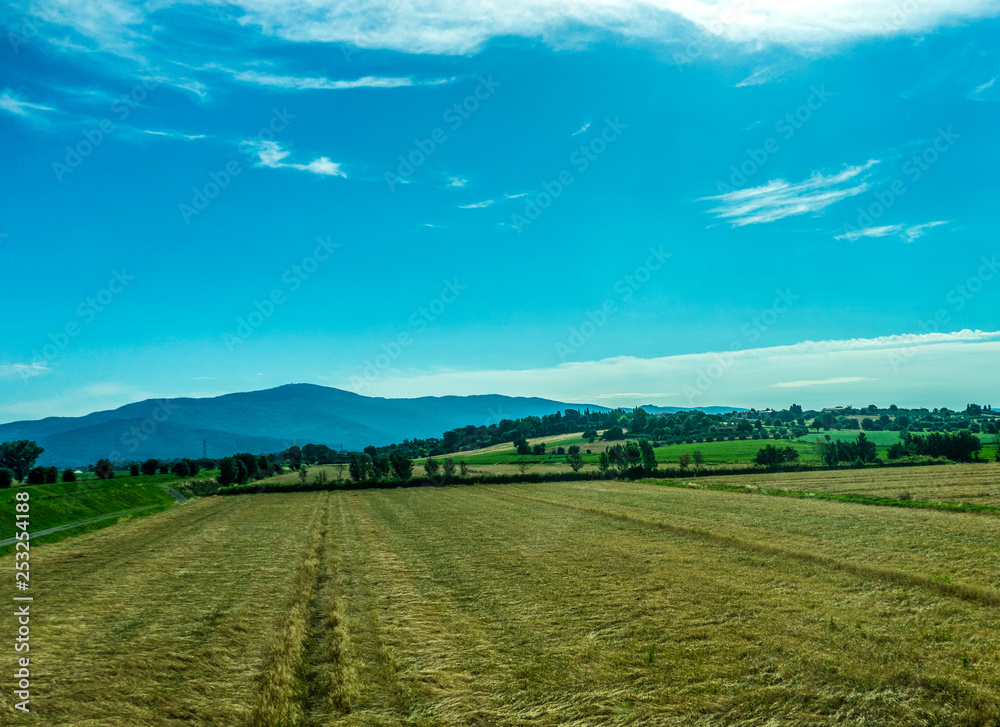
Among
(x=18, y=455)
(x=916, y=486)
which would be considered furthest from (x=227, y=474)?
(x=916, y=486)

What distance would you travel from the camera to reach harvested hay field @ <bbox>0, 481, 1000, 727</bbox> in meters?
9.41

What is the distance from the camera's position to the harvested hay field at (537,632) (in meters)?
9.41

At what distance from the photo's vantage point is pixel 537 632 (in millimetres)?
13055

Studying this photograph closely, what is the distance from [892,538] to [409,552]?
20197mm

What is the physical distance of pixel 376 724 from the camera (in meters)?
8.92

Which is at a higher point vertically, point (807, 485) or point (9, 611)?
point (9, 611)

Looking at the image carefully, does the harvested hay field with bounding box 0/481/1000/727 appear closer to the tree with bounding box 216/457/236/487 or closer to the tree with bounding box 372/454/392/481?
the tree with bounding box 372/454/392/481

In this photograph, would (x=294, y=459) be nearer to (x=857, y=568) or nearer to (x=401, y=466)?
(x=401, y=466)

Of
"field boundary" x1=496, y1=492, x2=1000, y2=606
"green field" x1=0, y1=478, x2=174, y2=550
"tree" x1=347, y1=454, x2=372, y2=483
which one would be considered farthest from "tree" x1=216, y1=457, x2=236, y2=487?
"field boundary" x1=496, y1=492, x2=1000, y2=606

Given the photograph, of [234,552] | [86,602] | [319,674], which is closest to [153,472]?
[234,552]

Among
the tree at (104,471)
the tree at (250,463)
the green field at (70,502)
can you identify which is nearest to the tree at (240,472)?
the tree at (250,463)

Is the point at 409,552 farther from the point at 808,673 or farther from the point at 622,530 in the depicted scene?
the point at 808,673

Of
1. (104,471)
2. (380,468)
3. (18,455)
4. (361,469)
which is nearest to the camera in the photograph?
(361,469)

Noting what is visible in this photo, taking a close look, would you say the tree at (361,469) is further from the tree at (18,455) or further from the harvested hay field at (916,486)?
the harvested hay field at (916,486)
